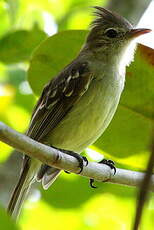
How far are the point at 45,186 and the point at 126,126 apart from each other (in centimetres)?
92

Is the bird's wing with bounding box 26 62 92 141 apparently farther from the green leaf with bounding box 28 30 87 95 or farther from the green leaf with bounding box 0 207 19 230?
the green leaf with bounding box 0 207 19 230

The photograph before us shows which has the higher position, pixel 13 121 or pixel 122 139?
pixel 122 139

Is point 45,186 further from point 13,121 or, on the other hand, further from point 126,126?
point 13,121

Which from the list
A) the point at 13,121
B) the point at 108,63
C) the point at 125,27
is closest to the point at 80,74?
the point at 108,63

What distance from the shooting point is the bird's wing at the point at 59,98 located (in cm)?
390

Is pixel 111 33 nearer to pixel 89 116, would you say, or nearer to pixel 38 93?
pixel 89 116

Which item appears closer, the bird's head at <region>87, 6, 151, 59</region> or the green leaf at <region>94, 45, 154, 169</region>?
the green leaf at <region>94, 45, 154, 169</region>

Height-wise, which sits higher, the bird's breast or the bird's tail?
the bird's breast

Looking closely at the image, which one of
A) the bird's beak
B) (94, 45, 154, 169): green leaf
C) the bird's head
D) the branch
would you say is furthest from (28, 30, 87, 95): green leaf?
the bird's head

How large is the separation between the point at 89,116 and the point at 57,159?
4.09ft

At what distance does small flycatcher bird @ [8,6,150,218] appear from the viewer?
3742 millimetres

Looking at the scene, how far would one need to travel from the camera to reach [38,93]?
3.40m

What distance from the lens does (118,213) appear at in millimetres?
5094

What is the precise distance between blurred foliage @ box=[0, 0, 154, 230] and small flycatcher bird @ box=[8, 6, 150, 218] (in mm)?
330
